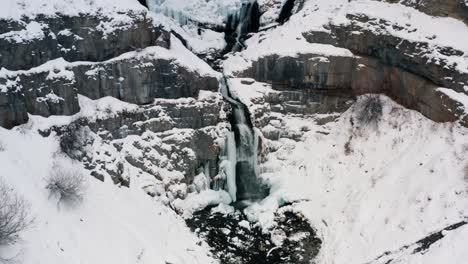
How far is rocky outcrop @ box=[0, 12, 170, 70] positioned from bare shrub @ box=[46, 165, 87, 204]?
554cm

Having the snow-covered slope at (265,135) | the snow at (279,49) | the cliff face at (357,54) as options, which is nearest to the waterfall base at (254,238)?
the snow-covered slope at (265,135)

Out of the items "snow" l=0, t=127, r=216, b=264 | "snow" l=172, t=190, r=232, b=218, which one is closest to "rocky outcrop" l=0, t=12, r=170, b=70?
"snow" l=0, t=127, r=216, b=264

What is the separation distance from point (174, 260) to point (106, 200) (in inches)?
159

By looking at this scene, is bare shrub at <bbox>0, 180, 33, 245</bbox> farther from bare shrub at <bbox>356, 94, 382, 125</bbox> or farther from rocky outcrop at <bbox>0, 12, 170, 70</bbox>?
bare shrub at <bbox>356, 94, 382, 125</bbox>

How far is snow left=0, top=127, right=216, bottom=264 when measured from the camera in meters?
20.0

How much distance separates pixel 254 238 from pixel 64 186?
30.5 ft

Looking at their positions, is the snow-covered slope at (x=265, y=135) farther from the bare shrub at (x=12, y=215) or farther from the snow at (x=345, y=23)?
the bare shrub at (x=12, y=215)

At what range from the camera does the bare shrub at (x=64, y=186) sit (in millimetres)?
21844

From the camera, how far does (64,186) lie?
71.8 ft

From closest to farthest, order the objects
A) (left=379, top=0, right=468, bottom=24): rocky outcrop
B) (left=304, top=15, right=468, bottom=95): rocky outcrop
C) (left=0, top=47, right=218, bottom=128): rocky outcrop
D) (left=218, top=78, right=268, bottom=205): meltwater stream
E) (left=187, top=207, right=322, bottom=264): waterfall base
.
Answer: (left=0, top=47, right=218, bottom=128): rocky outcrop, (left=187, top=207, right=322, bottom=264): waterfall base, (left=304, top=15, right=468, bottom=95): rocky outcrop, (left=379, top=0, right=468, bottom=24): rocky outcrop, (left=218, top=78, right=268, bottom=205): meltwater stream

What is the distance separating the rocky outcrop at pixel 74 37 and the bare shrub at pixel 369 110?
1094 centimetres

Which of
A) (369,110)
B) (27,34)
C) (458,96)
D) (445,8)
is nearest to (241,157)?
(369,110)

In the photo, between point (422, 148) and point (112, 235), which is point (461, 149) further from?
point (112, 235)

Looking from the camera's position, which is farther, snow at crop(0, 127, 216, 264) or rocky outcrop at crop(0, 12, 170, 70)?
rocky outcrop at crop(0, 12, 170, 70)
